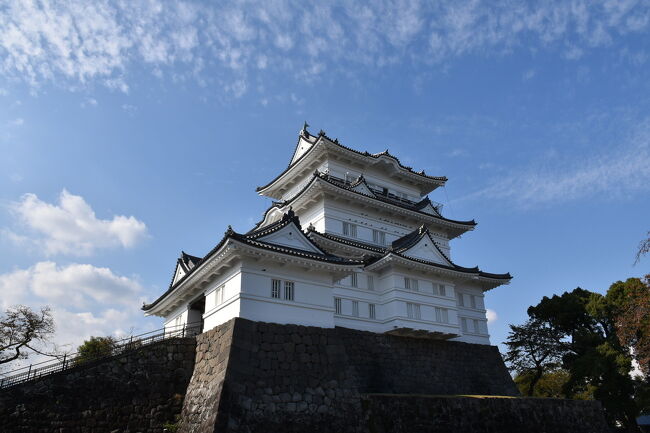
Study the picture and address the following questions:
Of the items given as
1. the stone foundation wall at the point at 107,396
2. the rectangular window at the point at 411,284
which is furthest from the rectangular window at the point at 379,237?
the stone foundation wall at the point at 107,396

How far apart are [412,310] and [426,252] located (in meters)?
3.63

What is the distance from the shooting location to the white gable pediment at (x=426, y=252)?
26075mm

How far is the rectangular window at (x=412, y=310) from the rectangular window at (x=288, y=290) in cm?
850

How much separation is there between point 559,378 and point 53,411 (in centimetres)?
4129

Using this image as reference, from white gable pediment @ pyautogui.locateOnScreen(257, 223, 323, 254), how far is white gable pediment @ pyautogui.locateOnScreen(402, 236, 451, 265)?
7.80m

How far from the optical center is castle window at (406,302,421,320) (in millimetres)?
24656

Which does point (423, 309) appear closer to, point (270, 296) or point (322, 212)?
point (322, 212)

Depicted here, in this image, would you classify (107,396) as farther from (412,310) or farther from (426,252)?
(426,252)

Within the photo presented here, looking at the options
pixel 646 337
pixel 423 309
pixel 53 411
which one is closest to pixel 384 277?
pixel 423 309

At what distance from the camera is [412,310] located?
2488 cm

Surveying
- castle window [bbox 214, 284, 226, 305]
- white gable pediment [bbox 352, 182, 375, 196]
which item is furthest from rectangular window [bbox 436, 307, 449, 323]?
castle window [bbox 214, 284, 226, 305]

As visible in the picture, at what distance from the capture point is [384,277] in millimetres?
25391

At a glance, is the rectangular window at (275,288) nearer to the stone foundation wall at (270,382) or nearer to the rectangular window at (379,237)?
the stone foundation wall at (270,382)

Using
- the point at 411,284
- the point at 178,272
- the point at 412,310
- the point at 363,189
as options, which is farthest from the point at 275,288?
the point at 363,189
